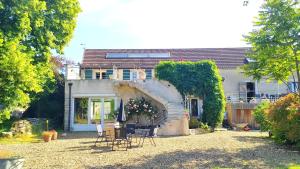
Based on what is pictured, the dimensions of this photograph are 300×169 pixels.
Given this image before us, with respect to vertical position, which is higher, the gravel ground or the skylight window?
the skylight window

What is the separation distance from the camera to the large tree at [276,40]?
1354cm

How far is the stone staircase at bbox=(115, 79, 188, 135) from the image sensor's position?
20.9 meters

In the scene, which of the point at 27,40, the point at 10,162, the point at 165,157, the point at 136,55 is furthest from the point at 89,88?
the point at 10,162

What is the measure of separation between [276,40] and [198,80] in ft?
35.2

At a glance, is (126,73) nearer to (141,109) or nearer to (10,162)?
(141,109)

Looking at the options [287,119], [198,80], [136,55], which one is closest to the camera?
[287,119]

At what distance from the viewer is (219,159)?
1080cm

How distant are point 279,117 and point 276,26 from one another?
3.79 meters

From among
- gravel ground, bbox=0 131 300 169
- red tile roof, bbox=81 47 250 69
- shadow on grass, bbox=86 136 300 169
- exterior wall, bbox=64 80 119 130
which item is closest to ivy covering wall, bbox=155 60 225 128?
exterior wall, bbox=64 80 119 130

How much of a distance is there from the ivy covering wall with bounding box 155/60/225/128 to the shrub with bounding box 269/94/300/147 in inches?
347

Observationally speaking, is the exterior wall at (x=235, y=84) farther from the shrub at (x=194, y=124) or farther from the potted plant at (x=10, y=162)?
the potted plant at (x=10, y=162)

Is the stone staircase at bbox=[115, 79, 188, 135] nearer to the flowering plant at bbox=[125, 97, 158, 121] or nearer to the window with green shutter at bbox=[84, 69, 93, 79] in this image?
the flowering plant at bbox=[125, 97, 158, 121]

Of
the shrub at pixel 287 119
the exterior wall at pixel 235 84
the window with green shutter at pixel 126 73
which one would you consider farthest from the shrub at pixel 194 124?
the exterior wall at pixel 235 84

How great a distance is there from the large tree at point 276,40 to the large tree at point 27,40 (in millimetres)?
9171
